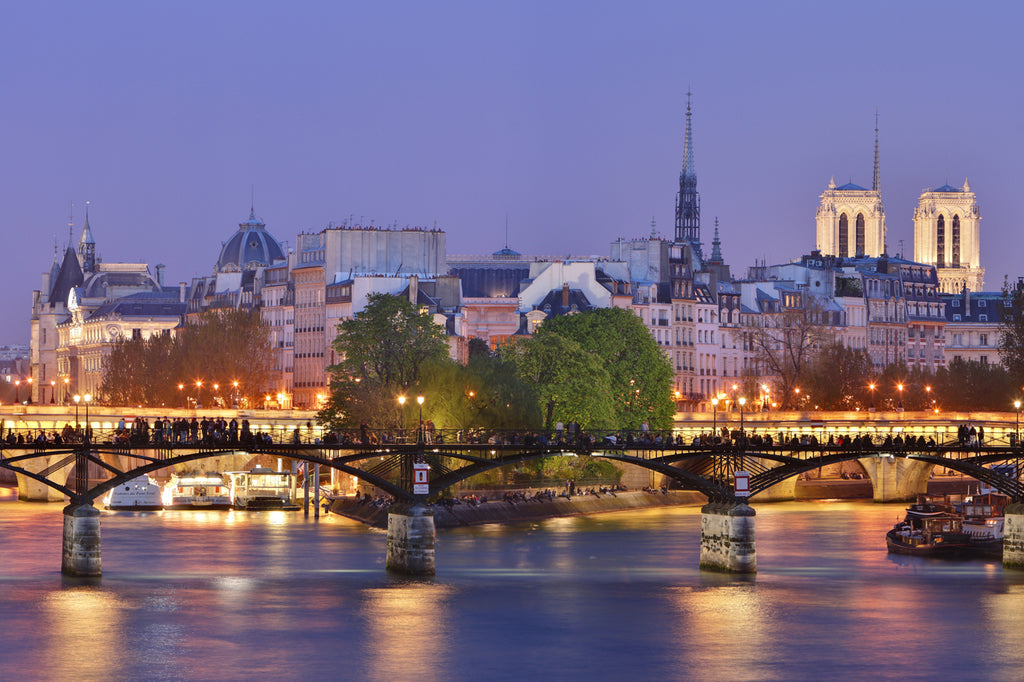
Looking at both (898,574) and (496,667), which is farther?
(898,574)

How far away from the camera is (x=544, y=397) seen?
138500 mm

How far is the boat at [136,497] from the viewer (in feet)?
461

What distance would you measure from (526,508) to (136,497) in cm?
2657

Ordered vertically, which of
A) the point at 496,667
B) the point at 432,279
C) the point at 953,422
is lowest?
the point at 496,667

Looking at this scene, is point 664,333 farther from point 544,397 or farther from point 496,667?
point 496,667

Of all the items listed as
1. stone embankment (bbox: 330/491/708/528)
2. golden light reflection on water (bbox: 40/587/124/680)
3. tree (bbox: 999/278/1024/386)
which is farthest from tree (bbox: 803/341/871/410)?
golden light reflection on water (bbox: 40/587/124/680)

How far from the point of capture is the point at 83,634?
80562mm

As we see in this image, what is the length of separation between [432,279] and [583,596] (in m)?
94.1

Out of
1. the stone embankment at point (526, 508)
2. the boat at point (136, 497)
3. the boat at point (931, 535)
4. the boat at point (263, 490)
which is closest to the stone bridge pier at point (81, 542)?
the stone embankment at point (526, 508)

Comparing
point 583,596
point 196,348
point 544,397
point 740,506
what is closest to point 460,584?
point 583,596

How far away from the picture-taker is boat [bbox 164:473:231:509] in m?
145

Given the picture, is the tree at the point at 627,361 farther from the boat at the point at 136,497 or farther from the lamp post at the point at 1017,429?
the boat at the point at 136,497

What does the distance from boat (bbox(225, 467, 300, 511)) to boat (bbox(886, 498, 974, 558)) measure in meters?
41.4

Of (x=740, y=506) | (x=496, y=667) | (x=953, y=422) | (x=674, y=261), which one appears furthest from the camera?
(x=674, y=261)
